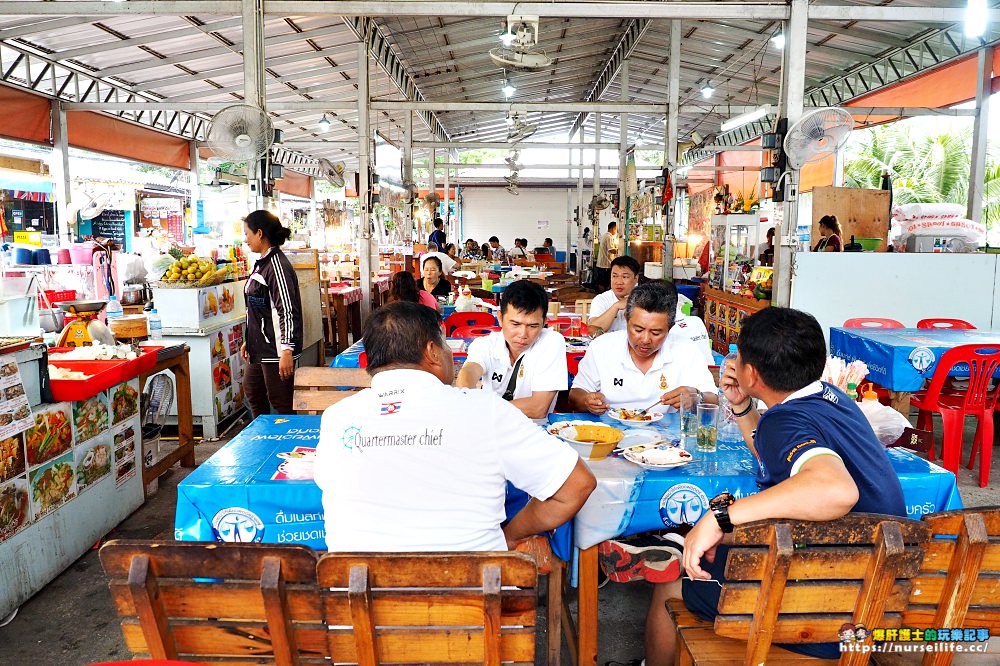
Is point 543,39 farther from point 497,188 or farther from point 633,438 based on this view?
point 497,188

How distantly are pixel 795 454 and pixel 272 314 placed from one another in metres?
3.55

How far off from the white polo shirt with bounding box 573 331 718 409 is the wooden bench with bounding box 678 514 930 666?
170 cm

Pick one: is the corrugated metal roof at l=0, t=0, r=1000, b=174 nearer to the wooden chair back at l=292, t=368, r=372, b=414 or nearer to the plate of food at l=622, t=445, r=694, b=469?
the wooden chair back at l=292, t=368, r=372, b=414

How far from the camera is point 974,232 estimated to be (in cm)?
698

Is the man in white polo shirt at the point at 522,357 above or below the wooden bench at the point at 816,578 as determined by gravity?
above

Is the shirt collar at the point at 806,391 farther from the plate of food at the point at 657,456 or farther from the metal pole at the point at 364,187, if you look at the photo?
the metal pole at the point at 364,187

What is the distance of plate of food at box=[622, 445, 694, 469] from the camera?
7.63ft

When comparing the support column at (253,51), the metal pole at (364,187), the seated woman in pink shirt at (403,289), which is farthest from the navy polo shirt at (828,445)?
the metal pole at (364,187)

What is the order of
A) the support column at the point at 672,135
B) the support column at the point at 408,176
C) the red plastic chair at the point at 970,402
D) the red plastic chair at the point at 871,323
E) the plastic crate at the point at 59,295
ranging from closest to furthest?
the red plastic chair at the point at 970,402, the plastic crate at the point at 59,295, the red plastic chair at the point at 871,323, the support column at the point at 672,135, the support column at the point at 408,176

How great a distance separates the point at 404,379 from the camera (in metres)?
1.78

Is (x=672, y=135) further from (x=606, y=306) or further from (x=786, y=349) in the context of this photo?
(x=786, y=349)

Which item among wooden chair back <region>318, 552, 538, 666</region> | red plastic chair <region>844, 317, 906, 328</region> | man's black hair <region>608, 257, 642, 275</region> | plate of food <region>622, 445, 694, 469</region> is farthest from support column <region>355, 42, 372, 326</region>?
wooden chair back <region>318, 552, 538, 666</region>

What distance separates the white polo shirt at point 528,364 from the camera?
3215 millimetres

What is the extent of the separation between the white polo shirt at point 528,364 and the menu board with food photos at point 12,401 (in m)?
1.89
